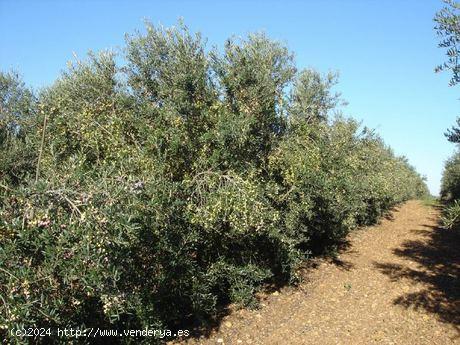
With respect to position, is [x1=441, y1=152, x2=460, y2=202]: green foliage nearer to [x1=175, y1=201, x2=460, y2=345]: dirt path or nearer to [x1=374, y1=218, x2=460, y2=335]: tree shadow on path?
[x1=374, y1=218, x2=460, y2=335]: tree shadow on path

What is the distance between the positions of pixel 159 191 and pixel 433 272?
11.3 meters

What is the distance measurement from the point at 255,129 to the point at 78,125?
4982mm

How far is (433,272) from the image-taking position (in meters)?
14.1

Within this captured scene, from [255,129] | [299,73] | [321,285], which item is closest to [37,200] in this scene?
[255,129]

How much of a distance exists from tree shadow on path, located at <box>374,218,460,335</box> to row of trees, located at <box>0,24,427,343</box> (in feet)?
10.8

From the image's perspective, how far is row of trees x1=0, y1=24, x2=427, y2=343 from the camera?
567 centimetres

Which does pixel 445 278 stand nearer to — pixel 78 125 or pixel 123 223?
pixel 123 223

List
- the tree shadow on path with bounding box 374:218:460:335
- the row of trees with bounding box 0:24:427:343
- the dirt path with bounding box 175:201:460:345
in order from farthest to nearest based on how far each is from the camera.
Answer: the tree shadow on path with bounding box 374:218:460:335 < the dirt path with bounding box 175:201:460:345 < the row of trees with bounding box 0:24:427:343

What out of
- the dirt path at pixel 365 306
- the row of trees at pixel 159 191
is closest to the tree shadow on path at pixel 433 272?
the dirt path at pixel 365 306

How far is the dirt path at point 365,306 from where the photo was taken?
9.43 m

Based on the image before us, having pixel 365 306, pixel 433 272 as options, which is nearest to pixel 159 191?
pixel 365 306

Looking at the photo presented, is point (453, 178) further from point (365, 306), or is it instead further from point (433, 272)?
point (365, 306)

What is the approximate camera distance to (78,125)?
1034 cm

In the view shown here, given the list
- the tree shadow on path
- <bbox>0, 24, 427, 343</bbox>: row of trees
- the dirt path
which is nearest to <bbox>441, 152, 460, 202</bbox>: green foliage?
the tree shadow on path
